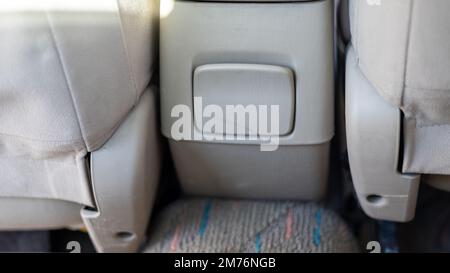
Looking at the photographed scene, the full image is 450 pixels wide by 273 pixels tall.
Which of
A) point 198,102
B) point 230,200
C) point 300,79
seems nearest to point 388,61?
point 300,79

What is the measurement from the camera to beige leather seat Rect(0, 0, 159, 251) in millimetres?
587

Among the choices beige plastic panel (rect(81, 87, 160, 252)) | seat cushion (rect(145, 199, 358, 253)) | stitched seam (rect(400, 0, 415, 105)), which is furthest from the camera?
seat cushion (rect(145, 199, 358, 253))

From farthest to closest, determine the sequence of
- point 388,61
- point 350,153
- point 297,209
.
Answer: point 297,209 < point 350,153 < point 388,61

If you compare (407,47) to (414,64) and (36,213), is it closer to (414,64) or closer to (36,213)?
(414,64)

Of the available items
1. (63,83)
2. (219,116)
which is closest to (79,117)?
(63,83)

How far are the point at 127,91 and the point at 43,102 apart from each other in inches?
4.1

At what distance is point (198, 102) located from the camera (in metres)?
0.74

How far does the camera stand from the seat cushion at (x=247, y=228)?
32.5 inches

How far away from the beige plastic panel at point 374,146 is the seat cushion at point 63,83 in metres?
0.28

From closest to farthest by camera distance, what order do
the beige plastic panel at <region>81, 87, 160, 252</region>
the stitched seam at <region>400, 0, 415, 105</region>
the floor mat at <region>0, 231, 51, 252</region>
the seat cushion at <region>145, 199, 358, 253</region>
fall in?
the stitched seam at <region>400, 0, 415, 105</region> < the beige plastic panel at <region>81, 87, 160, 252</region> < the seat cushion at <region>145, 199, 358, 253</region> < the floor mat at <region>0, 231, 51, 252</region>

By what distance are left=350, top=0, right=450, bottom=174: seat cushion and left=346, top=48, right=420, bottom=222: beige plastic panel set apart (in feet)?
0.05

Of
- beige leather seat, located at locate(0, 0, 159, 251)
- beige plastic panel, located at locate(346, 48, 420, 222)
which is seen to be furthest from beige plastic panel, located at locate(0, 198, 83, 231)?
beige plastic panel, located at locate(346, 48, 420, 222)

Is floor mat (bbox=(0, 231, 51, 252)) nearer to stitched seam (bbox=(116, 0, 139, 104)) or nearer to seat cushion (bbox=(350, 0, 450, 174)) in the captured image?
stitched seam (bbox=(116, 0, 139, 104))

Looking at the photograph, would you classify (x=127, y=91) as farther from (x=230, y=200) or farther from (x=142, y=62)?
(x=230, y=200)
